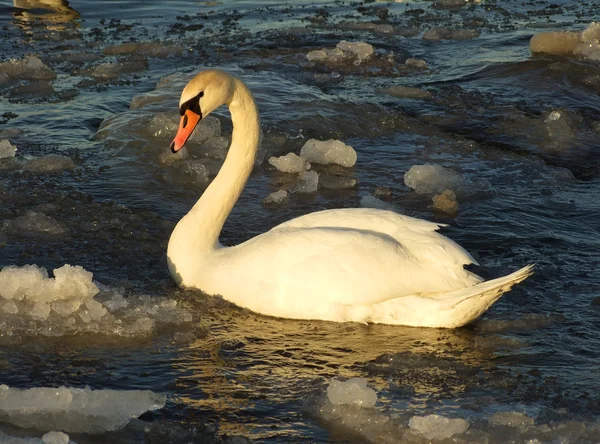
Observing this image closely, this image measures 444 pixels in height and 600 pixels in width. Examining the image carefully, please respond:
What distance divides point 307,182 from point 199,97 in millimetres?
2487

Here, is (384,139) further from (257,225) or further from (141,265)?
(141,265)

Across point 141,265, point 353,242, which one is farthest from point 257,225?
point 353,242

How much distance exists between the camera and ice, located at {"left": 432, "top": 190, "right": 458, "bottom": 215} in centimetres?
838

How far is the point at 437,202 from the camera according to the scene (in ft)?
27.7

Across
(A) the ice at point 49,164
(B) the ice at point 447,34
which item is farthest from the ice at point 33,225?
(B) the ice at point 447,34

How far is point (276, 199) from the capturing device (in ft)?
28.1

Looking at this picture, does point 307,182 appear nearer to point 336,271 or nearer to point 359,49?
point 336,271

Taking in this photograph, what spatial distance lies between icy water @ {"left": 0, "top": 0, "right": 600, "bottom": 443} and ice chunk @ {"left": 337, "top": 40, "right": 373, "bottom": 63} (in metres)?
0.10

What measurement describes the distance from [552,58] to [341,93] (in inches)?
114

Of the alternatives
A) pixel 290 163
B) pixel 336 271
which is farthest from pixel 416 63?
pixel 336 271

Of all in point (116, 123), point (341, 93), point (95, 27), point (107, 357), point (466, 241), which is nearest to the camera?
point (107, 357)

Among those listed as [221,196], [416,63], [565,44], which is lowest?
[416,63]

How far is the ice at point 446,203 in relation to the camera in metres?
8.38

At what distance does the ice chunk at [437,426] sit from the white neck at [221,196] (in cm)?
226
